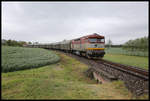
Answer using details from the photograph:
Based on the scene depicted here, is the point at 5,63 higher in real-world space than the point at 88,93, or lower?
higher

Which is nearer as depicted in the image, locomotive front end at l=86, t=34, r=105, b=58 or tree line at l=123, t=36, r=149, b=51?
locomotive front end at l=86, t=34, r=105, b=58

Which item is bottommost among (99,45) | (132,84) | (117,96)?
(117,96)

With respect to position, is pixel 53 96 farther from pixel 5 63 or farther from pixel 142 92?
pixel 5 63

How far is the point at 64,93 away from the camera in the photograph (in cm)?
522

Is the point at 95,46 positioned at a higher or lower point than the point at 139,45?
lower

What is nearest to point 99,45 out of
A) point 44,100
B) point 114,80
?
point 114,80

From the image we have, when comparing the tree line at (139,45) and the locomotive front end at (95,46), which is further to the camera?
the tree line at (139,45)

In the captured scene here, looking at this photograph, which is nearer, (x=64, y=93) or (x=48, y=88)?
(x=64, y=93)

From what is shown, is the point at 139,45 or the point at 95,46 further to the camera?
the point at 139,45

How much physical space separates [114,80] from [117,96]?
2026 millimetres

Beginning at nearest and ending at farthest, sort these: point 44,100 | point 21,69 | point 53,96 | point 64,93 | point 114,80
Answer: point 44,100 < point 53,96 < point 64,93 < point 114,80 < point 21,69

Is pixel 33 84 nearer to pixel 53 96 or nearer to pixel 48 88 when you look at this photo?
pixel 48 88

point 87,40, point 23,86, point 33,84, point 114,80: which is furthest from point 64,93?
point 87,40

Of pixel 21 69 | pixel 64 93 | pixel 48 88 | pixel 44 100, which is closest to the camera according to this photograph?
pixel 44 100
